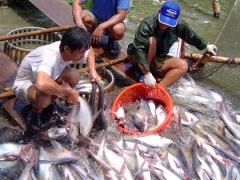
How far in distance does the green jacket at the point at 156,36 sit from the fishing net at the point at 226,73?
2.77ft

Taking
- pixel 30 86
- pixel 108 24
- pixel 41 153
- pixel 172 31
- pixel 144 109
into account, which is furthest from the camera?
pixel 108 24

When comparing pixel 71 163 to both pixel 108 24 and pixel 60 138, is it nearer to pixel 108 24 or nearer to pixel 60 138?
pixel 60 138

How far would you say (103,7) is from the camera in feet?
19.4

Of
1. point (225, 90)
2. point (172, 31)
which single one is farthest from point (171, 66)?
point (225, 90)

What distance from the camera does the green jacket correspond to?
5004 millimetres

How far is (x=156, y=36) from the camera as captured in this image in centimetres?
512

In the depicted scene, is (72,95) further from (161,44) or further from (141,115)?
(161,44)

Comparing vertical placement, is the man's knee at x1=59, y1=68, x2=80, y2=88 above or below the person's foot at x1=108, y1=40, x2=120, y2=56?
above

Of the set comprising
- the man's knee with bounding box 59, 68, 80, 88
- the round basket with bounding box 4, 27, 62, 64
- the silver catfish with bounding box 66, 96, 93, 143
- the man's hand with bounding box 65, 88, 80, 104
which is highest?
the man's hand with bounding box 65, 88, 80, 104

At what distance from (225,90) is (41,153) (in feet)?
12.2

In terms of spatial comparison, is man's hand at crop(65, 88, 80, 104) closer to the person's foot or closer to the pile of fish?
the pile of fish

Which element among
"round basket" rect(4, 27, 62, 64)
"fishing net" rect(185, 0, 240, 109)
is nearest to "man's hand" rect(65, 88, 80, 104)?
"round basket" rect(4, 27, 62, 64)

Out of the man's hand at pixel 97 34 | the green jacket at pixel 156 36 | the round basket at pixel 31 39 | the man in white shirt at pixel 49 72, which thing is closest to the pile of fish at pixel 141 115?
the green jacket at pixel 156 36

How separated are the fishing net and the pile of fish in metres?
1.48
